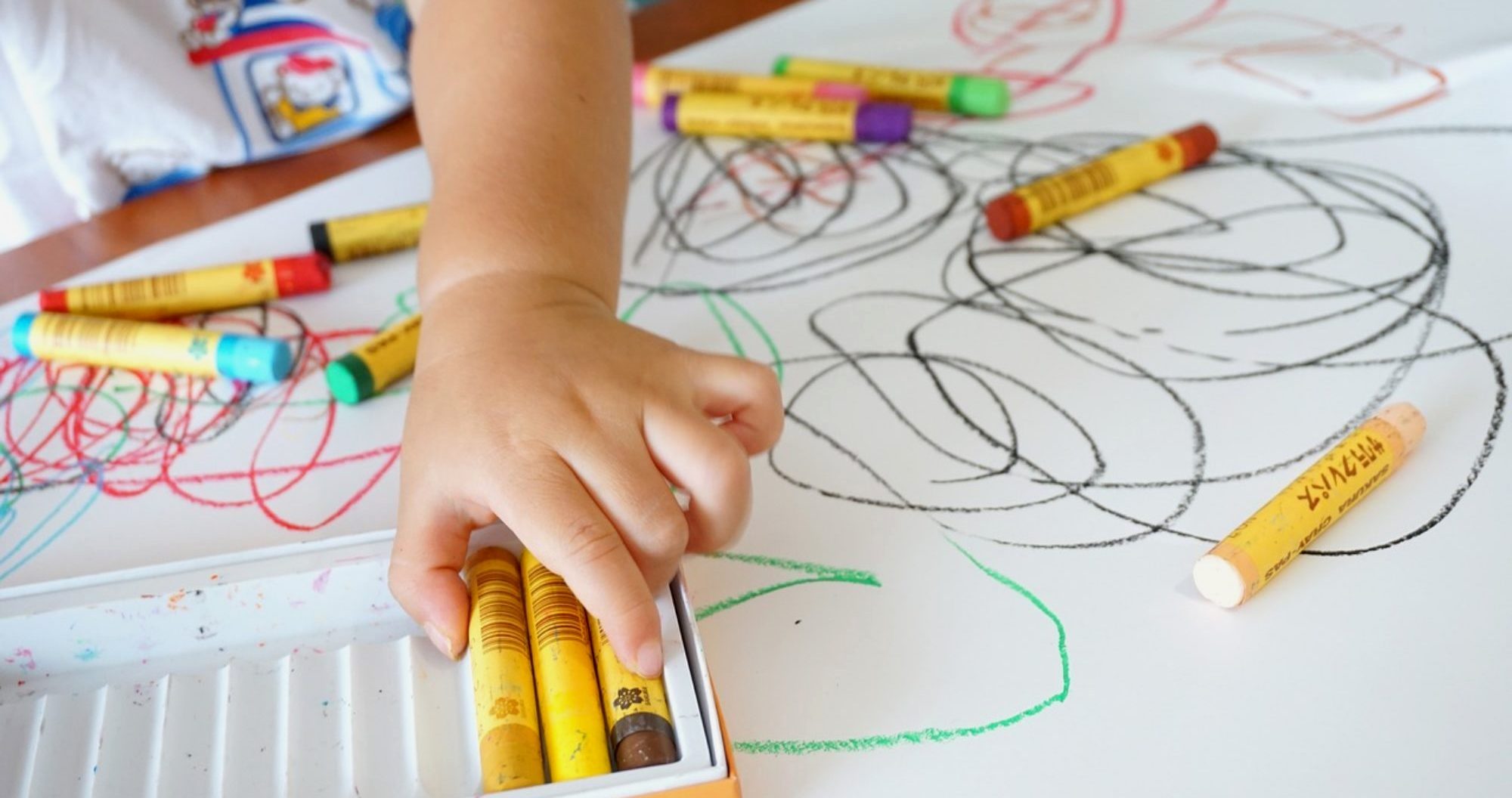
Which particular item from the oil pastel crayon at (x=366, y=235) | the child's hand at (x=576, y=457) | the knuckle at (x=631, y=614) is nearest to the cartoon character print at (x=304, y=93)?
the oil pastel crayon at (x=366, y=235)

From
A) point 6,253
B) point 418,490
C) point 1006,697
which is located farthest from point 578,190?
point 6,253

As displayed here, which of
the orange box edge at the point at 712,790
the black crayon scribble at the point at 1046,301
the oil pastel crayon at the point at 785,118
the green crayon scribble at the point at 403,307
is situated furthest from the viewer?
the oil pastel crayon at the point at 785,118

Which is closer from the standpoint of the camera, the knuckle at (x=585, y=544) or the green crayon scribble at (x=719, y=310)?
the knuckle at (x=585, y=544)

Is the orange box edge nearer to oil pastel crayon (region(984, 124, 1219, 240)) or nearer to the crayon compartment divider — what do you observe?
the crayon compartment divider

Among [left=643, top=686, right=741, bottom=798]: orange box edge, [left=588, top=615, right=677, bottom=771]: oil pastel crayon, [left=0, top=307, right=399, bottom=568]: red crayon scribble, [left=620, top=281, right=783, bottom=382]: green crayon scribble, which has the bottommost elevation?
[left=0, top=307, right=399, bottom=568]: red crayon scribble

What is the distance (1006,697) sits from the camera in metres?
0.37

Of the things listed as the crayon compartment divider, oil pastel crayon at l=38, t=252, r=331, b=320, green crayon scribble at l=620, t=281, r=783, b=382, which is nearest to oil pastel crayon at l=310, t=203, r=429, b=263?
oil pastel crayon at l=38, t=252, r=331, b=320

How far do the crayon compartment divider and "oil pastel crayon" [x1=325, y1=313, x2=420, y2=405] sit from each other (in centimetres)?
12

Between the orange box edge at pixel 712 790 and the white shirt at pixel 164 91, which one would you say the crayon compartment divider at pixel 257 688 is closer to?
the orange box edge at pixel 712 790

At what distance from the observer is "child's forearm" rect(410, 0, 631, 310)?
460mm

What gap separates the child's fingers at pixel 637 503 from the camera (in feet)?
1.26

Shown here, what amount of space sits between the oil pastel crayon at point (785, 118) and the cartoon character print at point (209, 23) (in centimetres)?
25

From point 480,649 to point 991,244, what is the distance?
33 centimetres

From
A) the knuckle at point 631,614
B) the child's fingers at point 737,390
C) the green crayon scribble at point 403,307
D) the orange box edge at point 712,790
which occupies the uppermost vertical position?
the child's fingers at point 737,390
